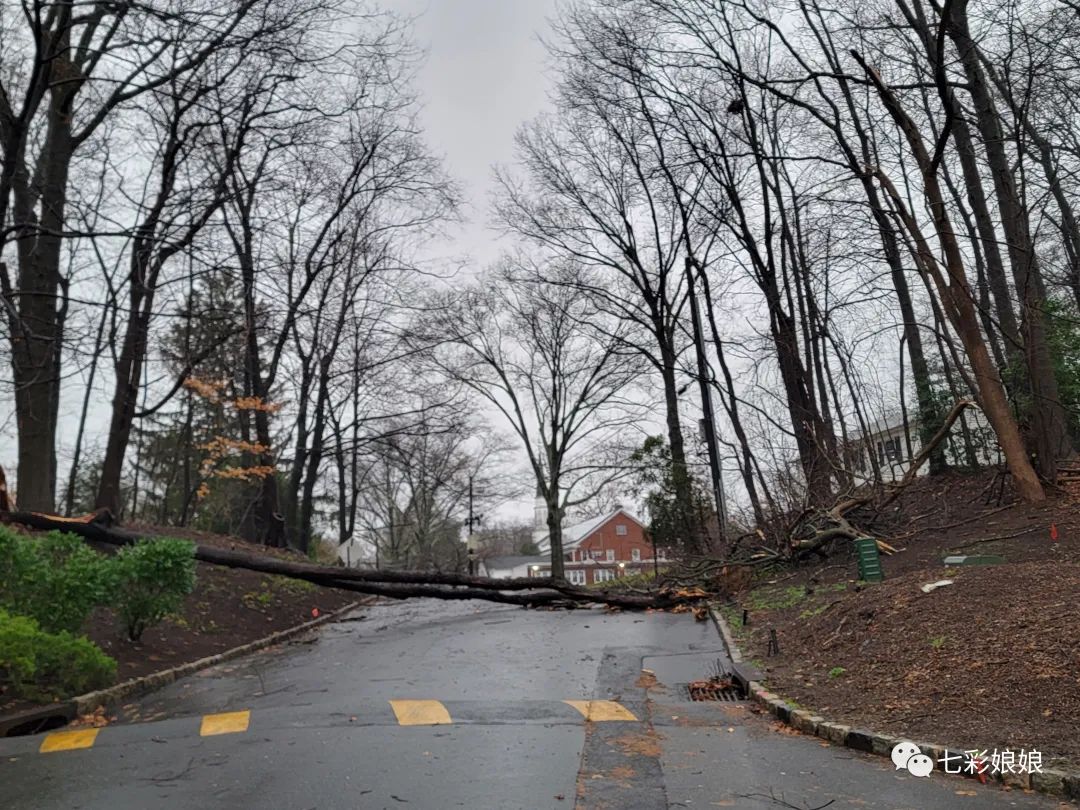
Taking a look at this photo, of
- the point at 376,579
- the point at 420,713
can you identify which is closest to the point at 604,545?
the point at 376,579

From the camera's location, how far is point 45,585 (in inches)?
366

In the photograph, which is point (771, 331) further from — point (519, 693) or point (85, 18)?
point (85, 18)

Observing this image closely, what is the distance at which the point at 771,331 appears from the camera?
2125cm

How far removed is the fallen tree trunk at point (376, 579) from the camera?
48.8 feet

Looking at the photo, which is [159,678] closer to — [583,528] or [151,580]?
[151,580]

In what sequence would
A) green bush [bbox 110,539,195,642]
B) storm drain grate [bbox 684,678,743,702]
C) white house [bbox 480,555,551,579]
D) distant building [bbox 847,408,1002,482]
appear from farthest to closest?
white house [bbox 480,555,551,579] < distant building [bbox 847,408,1002,482] < green bush [bbox 110,539,195,642] < storm drain grate [bbox 684,678,743,702]

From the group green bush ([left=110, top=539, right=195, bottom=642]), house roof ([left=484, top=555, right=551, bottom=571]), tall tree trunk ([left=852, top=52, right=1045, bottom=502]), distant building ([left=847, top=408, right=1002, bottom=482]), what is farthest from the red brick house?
green bush ([left=110, top=539, right=195, bottom=642])

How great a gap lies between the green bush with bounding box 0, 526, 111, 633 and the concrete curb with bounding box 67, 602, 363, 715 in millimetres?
976

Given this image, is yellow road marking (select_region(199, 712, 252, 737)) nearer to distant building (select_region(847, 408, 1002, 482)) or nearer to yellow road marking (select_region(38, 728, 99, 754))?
yellow road marking (select_region(38, 728, 99, 754))

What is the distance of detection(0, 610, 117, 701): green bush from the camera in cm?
806

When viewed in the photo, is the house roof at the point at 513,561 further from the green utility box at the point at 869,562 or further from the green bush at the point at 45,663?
the green bush at the point at 45,663

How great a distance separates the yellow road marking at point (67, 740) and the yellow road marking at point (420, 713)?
2540 mm

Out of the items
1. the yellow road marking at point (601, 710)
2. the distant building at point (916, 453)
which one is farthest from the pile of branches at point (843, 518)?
the yellow road marking at point (601, 710)

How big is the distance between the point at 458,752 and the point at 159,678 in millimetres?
5972
